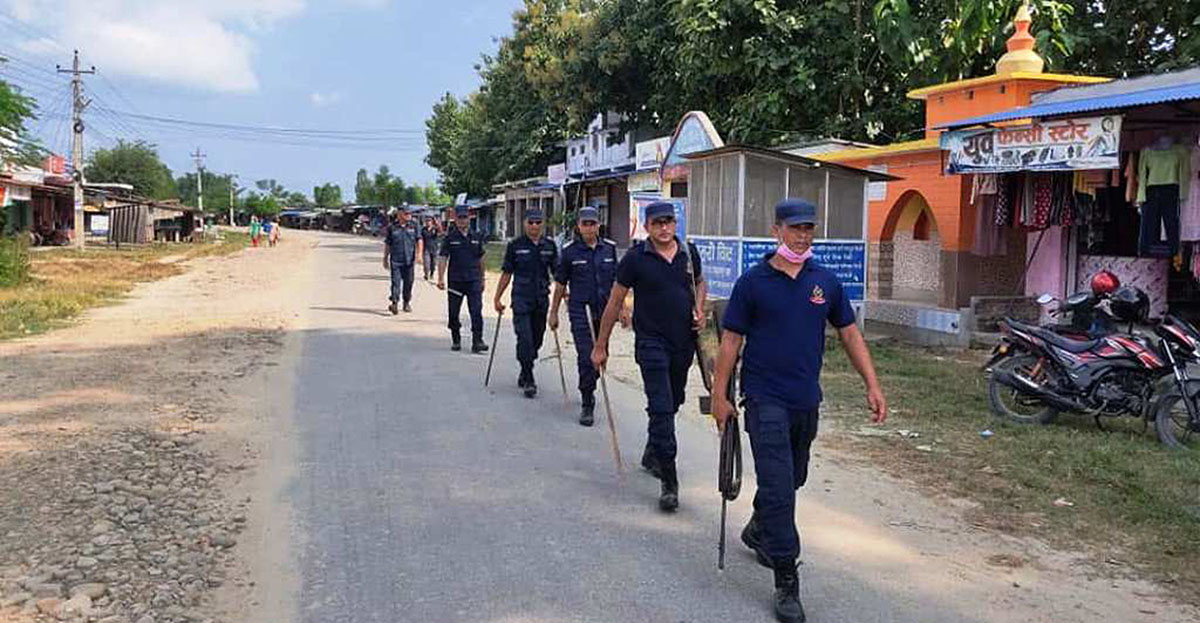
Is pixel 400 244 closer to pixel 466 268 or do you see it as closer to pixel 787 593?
pixel 466 268

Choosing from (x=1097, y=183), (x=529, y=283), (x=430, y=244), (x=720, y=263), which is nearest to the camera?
(x=529, y=283)

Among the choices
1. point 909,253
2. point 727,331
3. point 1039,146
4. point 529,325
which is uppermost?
point 1039,146

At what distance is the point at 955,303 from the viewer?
13.1m

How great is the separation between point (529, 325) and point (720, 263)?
18.0 feet

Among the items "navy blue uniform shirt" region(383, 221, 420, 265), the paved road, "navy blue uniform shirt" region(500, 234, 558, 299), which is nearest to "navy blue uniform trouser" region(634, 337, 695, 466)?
the paved road

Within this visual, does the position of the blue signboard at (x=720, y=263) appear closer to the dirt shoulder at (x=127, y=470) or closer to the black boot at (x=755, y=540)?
the dirt shoulder at (x=127, y=470)

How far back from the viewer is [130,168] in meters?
75.7

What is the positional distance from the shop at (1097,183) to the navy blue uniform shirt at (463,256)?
5.61 m

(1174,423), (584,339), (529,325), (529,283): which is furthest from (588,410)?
(1174,423)

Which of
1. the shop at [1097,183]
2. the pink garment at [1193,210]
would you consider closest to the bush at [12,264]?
the shop at [1097,183]

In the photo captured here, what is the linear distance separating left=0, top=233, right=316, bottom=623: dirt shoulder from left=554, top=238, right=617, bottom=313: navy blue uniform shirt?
2592 millimetres

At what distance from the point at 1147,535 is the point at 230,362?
8.73 metres

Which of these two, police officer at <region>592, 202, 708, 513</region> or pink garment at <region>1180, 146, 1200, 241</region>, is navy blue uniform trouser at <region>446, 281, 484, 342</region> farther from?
pink garment at <region>1180, 146, 1200, 241</region>

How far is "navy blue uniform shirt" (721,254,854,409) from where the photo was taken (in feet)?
13.3
